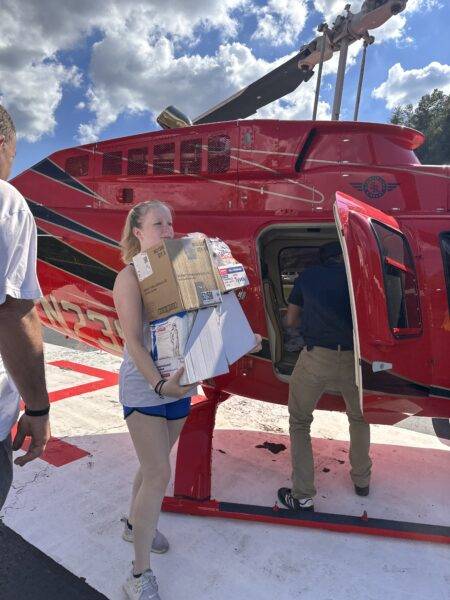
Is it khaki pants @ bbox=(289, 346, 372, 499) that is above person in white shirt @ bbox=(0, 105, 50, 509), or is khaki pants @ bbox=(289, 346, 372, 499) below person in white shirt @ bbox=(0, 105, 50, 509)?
below

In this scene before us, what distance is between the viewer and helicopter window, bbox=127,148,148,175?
10.8 ft

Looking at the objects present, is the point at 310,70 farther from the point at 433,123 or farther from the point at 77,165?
the point at 433,123

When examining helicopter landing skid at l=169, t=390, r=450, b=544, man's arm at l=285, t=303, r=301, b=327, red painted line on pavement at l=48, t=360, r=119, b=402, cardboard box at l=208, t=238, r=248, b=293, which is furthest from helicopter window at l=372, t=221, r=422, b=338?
red painted line on pavement at l=48, t=360, r=119, b=402

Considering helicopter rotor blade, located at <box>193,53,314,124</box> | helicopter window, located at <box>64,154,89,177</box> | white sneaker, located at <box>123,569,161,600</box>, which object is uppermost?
helicopter rotor blade, located at <box>193,53,314,124</box>

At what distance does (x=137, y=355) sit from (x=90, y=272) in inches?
68.8

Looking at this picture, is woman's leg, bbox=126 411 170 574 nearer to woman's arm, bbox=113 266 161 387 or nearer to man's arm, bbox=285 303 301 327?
woman's arm, bbox=113 266 161 387

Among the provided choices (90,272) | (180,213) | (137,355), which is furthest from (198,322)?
(90,272)

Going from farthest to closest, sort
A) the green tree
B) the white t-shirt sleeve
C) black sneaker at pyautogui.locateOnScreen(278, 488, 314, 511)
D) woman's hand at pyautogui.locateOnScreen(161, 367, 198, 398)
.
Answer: the green tree, black sneaker at pyautogui.locateOnScreen(278, 488, 314, 511), woman's hand at pyautogui.locateOnScreen(161, 367, 198, 398), the white t-shirt sleeve

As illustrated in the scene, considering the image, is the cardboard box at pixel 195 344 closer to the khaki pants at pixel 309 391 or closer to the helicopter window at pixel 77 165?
the khaki pants at pixel 309 391

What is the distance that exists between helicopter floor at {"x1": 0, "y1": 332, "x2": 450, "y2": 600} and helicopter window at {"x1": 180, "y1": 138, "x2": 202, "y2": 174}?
2.29 m

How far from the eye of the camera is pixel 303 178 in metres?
2.93

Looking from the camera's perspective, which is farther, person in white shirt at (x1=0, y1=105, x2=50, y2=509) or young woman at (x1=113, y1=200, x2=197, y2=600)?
young woman at (x1=113, y1=200, x2=197, y2=600)

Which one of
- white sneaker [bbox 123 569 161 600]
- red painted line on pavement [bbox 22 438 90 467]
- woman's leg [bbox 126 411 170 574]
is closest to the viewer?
woman's leg [bbox 126 411 170 574]

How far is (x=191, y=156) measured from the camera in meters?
3.15
